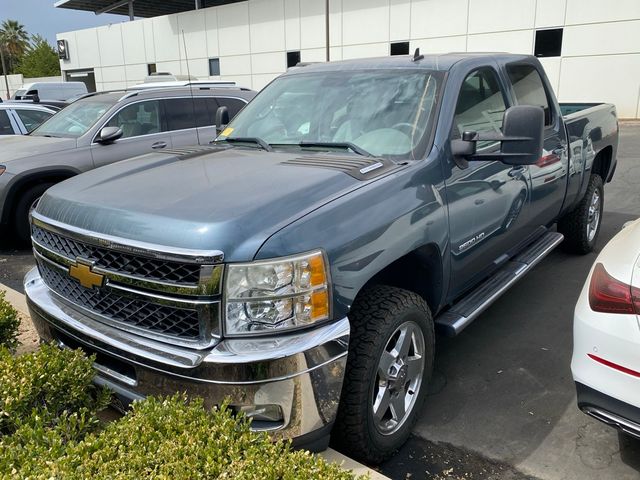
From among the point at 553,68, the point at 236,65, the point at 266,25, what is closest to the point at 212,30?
the point at 236,65

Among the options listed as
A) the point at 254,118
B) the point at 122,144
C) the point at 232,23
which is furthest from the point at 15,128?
the point at 232,23

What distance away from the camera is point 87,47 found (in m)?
37.8

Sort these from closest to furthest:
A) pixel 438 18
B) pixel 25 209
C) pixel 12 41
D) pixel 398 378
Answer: pixel 398 378
pixel 25 209
pixel 438 18
pixel 12 41

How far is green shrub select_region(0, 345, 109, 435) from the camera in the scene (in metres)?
2.29

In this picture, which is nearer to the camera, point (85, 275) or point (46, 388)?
point (46, 388)

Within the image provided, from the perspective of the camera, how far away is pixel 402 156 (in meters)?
3.09

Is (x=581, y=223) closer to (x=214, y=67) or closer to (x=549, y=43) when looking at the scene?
(x=549, y=43)

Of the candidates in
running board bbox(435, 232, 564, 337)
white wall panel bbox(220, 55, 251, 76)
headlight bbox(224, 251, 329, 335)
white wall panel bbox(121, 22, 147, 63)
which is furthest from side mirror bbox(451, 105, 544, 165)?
white wall panel bbox(121, 22, 147, 63)

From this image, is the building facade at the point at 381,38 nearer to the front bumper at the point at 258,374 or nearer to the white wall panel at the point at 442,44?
the white wall panel at the point at 442,44

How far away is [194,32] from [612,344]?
3301 centimetres

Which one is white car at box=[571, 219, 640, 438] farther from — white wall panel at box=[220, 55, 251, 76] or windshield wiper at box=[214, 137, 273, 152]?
white wall panel at box=[220, 55, 251, 76]

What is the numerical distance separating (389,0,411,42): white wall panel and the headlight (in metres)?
24.1

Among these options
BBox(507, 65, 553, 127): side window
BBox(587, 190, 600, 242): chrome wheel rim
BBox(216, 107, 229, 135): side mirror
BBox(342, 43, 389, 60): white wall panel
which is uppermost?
BBox(342, 43, 389, 60): white wall panel

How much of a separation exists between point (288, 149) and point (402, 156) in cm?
73
